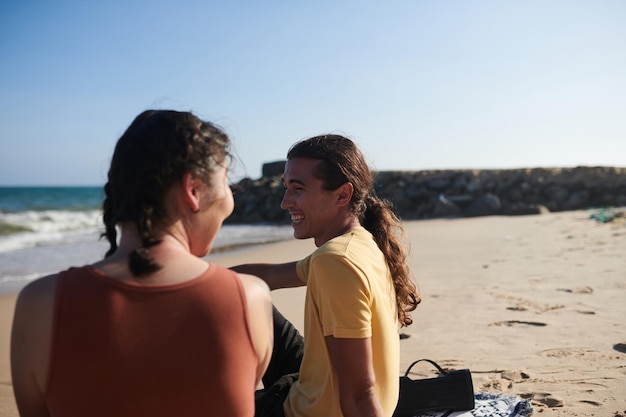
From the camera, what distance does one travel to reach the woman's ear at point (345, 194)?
2303 mm

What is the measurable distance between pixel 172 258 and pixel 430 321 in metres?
4.20

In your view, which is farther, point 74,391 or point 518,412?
point 518,412

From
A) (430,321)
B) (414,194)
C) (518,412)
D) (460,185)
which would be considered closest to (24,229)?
(414,194)

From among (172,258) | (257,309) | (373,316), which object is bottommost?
(373,316)

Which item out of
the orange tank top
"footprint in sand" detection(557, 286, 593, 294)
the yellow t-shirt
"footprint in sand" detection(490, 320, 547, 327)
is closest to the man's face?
the yellow t-shirt

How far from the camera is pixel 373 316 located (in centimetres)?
195

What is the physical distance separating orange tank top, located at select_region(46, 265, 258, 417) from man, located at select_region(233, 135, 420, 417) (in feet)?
1.81

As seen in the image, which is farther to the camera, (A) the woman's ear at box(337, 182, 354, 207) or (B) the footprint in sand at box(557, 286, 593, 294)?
(B) the footprint in sand at box(557, 286, 593, 294)

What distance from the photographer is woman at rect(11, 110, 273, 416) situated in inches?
47.5

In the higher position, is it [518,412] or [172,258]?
[172,258]

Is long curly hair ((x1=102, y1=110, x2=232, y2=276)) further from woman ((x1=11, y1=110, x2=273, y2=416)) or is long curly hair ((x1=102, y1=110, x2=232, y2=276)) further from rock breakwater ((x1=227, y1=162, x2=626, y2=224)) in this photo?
rock breakwater ((x1=227, y1=162, x2=626, y2=224))

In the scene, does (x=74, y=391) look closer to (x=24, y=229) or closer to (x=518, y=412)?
(x=518, y=412)

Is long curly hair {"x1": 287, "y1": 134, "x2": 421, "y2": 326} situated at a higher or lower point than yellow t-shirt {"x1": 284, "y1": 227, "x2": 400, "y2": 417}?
higher

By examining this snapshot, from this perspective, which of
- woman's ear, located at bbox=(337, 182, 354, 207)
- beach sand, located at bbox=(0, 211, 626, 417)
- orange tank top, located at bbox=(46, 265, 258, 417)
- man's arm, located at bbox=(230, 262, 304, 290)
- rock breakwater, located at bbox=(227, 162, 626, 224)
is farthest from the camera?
rock breakwater, located at bbox=(227, 162, 626, 224)
